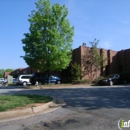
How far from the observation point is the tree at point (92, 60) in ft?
93.8

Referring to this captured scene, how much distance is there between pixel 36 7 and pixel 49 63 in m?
7.15

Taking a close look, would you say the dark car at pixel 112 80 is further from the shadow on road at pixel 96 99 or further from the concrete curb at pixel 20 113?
the concrete curb at pixel 20 113

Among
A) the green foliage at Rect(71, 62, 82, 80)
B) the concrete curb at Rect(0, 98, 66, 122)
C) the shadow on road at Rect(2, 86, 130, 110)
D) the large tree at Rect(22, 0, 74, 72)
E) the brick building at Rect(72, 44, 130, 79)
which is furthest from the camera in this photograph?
the brick building at Rect(72, 44, 130, 79)

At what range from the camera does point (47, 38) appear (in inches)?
936

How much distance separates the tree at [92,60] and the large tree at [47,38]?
5.12 m

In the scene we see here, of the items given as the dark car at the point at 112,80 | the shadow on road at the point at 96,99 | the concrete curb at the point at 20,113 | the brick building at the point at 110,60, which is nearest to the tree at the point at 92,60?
the brick building at the point at 110,60

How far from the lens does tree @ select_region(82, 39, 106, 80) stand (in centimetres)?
2860

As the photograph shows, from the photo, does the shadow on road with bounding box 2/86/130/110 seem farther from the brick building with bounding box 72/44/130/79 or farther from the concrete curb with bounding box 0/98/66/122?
the brick building with bounding box 72/44/130/79

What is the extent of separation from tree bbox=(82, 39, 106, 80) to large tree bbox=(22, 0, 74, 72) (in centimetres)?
512

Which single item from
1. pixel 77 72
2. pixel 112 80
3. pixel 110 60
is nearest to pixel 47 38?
pixel 77 72

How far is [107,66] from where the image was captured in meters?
32.4

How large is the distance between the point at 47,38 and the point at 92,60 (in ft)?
27.3

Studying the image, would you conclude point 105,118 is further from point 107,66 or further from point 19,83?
point 107,66

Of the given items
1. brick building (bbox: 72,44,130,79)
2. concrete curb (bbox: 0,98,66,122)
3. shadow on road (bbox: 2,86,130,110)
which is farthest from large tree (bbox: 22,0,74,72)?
concrete curb (bbox: 0,98,66,122)
